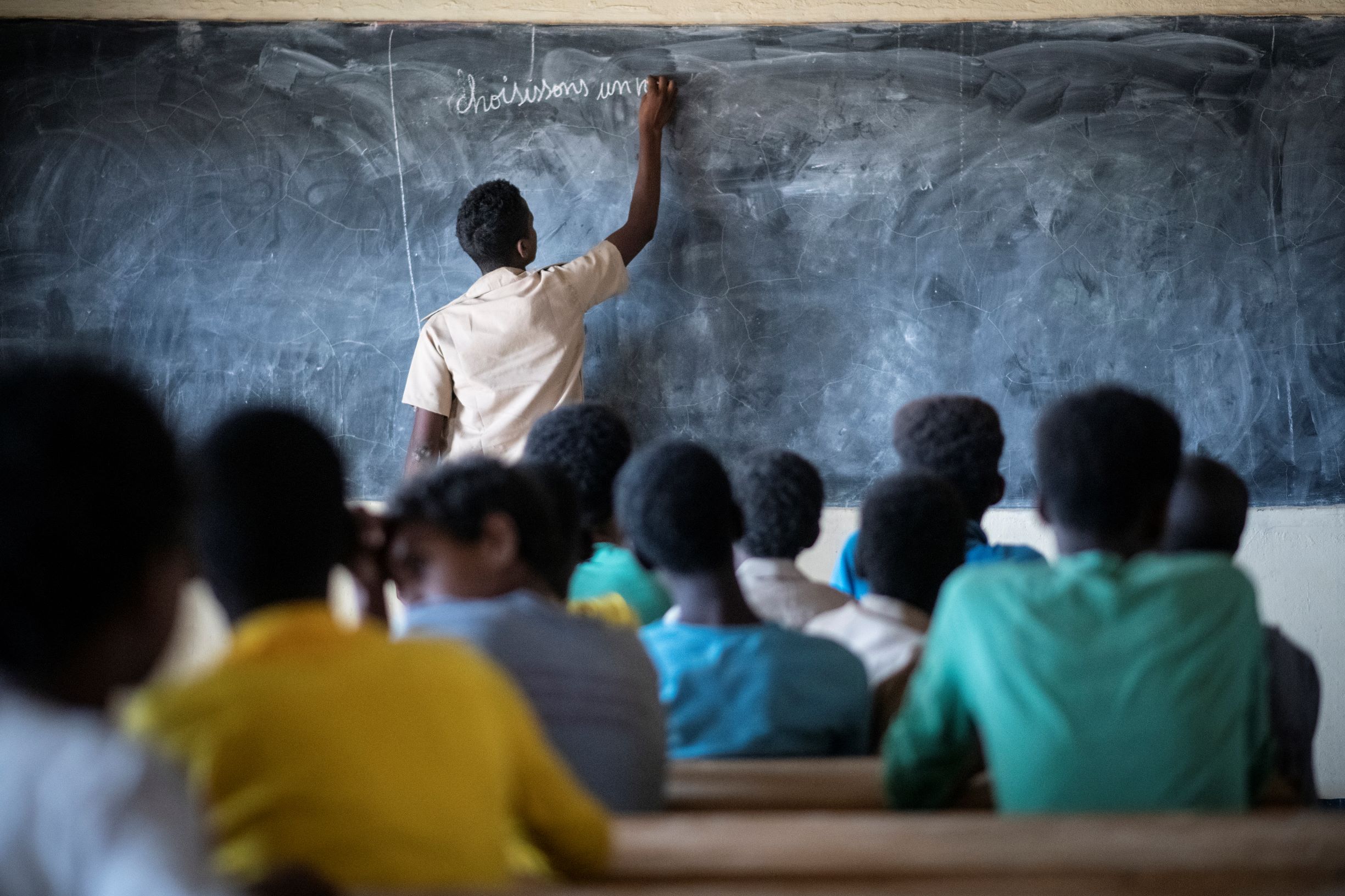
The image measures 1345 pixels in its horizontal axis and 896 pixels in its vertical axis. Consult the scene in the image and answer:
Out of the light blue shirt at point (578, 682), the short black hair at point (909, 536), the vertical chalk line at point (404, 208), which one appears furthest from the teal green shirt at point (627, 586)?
the vertical chalk line at point (404, 208)

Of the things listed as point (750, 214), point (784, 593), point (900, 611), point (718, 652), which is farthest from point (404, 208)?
point (718, 652)

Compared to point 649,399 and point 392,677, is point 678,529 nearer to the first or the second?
point 392,677

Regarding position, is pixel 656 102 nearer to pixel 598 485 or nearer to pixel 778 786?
pixel 598 485

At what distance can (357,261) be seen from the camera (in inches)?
157

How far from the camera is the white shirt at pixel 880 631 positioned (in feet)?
6.57

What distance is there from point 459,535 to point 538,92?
8.84 ft

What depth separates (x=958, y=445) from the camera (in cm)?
274

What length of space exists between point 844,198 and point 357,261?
1578 mm

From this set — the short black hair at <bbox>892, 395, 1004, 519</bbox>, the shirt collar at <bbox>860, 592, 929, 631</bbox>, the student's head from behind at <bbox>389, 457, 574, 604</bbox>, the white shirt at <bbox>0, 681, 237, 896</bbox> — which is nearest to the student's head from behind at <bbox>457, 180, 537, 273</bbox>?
the short black hair at <bbox>892, 395, 1004, 519</bbox>

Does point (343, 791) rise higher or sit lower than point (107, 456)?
lower

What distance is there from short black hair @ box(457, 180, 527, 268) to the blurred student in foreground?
295 cm

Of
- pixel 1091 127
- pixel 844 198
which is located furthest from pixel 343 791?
pixel 1091 127

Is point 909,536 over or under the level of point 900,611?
over

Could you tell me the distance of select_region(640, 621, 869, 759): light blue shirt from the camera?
1.78 metres
